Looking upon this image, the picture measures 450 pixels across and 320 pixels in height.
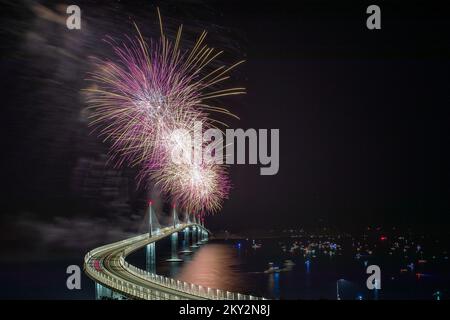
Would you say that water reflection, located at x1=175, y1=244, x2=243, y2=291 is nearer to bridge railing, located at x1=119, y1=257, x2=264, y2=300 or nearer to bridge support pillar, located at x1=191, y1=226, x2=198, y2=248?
bridge railing, located at x1=119, y1=257, x2=264, y2=300

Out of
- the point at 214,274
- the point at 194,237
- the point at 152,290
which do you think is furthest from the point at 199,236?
the point at 152,290

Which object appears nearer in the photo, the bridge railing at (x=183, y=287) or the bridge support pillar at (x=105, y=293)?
the bridge railing at (x=183, y=287)

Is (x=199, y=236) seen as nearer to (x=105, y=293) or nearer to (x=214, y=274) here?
(x=214, y=274)

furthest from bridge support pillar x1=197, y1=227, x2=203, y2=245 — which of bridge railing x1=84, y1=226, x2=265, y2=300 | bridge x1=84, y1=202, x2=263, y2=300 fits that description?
bridge railing x1=84, y1=226, x2=265, y2=300

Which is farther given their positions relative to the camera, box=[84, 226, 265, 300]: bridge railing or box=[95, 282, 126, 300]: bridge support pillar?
box=[95, 282, 126, 300]: bridge support pillar

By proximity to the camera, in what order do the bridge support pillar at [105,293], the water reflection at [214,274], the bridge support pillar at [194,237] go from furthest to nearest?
the bridge support pillar at [194,237], the water reflection at [214,274], the bridge support pillar at [105,293]

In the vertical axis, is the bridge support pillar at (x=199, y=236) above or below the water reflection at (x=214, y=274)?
below

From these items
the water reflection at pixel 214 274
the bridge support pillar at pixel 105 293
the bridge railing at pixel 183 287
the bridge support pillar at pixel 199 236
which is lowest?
the bridge support pillar at pixel 199 236

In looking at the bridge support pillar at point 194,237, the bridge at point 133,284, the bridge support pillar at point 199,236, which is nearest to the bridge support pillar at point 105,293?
the bridge at point 133,284

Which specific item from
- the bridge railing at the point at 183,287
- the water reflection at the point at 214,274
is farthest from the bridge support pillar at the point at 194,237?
the bridge railing at the point at 183,287

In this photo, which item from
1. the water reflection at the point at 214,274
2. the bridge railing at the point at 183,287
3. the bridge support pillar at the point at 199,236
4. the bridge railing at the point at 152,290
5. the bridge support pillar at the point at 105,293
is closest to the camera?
the bridge railing at the point at 183,287

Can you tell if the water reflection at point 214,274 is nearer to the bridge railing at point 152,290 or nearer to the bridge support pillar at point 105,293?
the bridge railing at point 152,290
